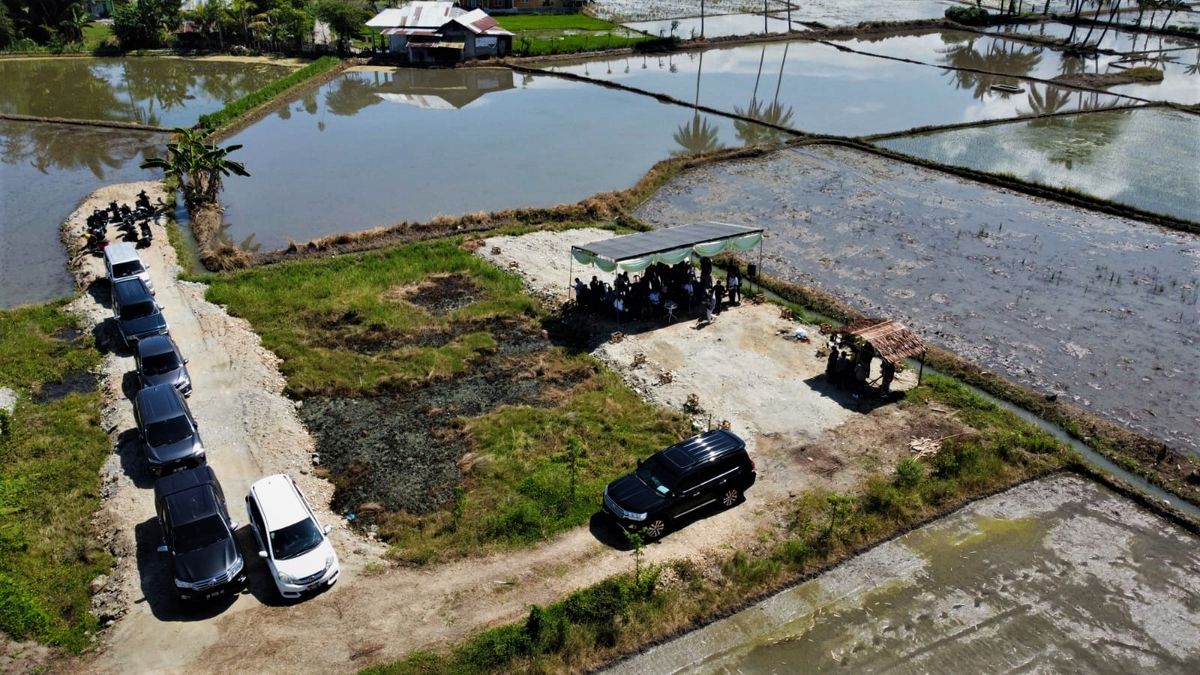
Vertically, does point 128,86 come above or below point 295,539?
Answer: above

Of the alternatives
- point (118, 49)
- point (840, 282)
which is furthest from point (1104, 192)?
point (118, 49)

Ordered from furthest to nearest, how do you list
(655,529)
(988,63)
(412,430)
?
(988,63) < (412,430) < (655,529)

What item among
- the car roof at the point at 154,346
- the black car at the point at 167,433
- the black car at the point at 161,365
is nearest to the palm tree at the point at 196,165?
the car roof at the point at 154,346

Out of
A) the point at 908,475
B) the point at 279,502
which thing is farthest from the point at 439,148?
the point at 908,475

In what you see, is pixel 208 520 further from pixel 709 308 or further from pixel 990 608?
pixel 709 308

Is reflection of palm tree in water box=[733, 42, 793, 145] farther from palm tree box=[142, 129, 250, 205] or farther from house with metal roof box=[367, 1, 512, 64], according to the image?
palm tree box=[142, 129, 250, 205]

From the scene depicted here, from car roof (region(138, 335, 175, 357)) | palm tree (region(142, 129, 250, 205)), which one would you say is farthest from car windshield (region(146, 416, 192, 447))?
palm tree (region(142, 129, 250, 205))

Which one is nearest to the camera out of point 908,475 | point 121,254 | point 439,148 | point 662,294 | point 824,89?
point 908,475
